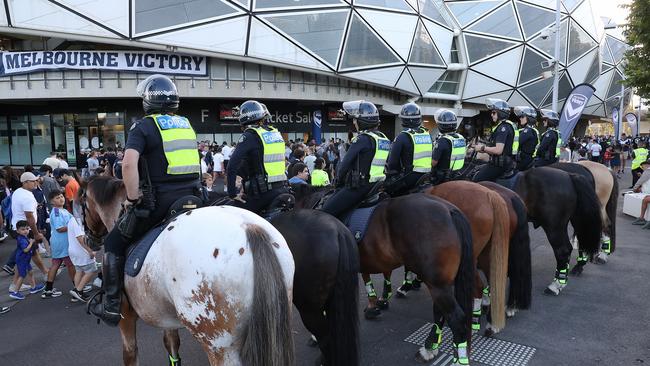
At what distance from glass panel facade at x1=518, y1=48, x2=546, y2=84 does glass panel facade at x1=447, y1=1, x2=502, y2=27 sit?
5004 millimetres

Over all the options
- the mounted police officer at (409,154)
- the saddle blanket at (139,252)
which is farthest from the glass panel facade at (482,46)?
the saddle blanket at (139,252)

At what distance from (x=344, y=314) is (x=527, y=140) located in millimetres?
6320

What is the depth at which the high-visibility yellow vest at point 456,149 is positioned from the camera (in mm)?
6538

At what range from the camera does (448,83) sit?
121 feet

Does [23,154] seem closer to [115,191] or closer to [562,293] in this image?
[115,191]

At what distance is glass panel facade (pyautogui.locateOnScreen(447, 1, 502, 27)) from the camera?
36500 mm

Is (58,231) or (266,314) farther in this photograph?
(58,231)

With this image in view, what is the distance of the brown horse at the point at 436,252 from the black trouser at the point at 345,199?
402 mm

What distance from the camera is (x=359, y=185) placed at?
15.9ft

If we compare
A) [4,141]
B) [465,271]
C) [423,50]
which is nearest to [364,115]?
[465,271]

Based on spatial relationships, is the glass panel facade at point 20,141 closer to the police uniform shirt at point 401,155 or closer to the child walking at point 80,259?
the child walking at point 80,259

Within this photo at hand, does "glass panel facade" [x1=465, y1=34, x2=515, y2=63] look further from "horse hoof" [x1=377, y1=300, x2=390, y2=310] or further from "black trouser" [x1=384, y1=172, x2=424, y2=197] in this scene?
"horse hoof" [x1=377, y1=300, x2=390, y2=310]

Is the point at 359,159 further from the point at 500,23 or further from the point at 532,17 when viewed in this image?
the point at 532,17

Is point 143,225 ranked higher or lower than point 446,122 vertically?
lower
